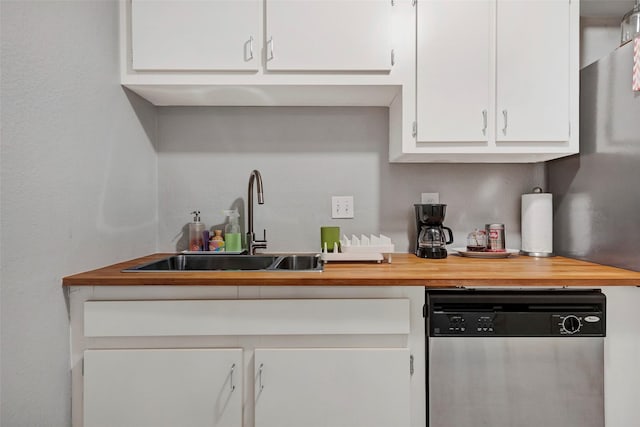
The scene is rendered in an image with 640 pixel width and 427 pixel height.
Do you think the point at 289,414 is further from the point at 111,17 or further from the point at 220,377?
the point at 111,17

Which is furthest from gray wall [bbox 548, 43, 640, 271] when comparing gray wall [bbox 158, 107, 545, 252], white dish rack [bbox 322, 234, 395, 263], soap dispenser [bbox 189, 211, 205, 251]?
soap dispenser [bbox 189, 211, 205, 251]

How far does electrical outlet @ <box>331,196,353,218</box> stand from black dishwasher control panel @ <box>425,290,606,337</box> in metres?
0.81

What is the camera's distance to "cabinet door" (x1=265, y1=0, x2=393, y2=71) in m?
1.63

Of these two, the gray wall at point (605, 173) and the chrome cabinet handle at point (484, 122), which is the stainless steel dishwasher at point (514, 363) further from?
the chrome cabinet handle at point (484, 122)

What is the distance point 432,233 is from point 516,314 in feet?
1.99

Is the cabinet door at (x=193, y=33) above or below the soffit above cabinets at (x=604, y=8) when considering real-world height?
below

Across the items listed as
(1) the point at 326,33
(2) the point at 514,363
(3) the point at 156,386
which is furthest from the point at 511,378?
(1) the point at 326,33

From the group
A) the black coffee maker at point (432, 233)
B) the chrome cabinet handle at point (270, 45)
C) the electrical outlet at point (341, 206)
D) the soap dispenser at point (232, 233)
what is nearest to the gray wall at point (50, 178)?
the soap dispenser at point (232, 233)

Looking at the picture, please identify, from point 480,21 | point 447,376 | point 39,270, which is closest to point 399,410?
point 447,376

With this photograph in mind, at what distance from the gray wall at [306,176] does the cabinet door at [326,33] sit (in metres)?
0.41

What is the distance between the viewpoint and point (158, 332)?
1.30 m

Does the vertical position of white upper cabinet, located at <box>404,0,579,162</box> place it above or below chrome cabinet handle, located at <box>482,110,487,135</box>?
above

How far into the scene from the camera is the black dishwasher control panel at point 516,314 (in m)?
1.31

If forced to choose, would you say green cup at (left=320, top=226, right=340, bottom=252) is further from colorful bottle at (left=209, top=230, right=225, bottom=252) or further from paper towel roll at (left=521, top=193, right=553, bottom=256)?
paper towel roll at (left=521, top=193, right=553, bottom=256)
